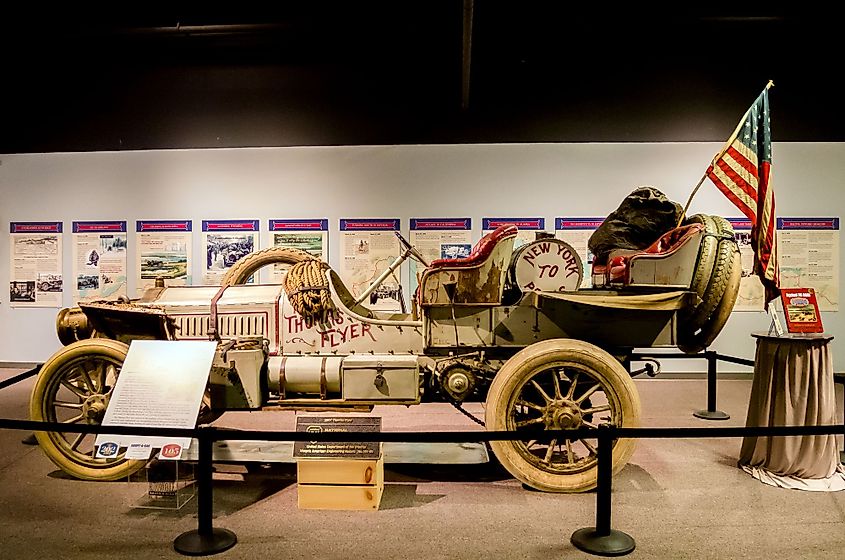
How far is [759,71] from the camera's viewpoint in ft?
23.9

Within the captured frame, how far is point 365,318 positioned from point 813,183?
6.11 meters

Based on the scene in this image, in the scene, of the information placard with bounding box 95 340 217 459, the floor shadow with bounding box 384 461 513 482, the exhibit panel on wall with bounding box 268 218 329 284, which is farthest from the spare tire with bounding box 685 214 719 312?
the exhibit panel on wall with bounding box 268 218 329 284

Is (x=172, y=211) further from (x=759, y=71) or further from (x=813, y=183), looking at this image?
(x=813, y=183)

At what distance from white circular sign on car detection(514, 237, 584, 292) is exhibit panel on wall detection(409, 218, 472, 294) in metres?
3.23

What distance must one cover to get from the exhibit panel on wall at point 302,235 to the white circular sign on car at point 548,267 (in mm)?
3709

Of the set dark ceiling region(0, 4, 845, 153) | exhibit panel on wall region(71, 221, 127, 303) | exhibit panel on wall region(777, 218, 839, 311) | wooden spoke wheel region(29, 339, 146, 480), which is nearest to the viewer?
wooden spoke wheel region(29, 339, 146, 480)

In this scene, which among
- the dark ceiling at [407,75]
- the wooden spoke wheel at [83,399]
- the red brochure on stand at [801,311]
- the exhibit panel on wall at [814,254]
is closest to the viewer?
the wooden spoke wheel at [83,399]

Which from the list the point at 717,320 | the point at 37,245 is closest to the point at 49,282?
the point at 37,245

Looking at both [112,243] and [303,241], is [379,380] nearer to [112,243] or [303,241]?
[303,241]

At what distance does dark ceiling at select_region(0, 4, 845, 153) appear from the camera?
6.97m

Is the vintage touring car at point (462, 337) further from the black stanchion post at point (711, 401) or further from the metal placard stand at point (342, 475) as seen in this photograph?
the black stanchion post at point (711, 401)

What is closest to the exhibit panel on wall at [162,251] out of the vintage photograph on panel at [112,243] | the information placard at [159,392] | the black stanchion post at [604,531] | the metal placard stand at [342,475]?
the vintage photograph on panel at [112,243]

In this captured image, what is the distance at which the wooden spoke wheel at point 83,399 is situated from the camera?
4.16m

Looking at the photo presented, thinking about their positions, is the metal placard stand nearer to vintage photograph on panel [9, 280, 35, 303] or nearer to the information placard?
the information placard
